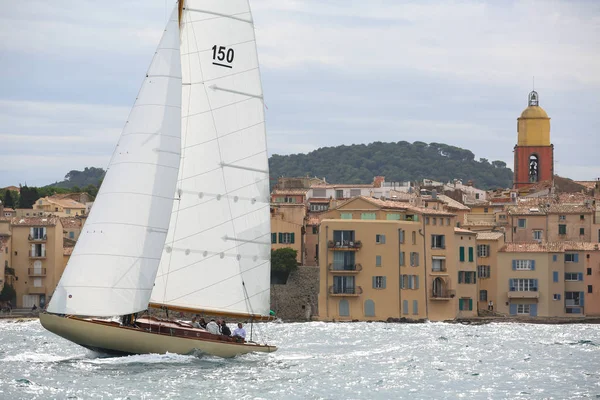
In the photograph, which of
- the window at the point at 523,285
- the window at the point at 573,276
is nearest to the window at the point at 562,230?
the window at the point at 573,276

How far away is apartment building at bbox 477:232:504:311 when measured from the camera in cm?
8319

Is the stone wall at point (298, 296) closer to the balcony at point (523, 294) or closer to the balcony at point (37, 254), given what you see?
the balcony at point (523, 294)

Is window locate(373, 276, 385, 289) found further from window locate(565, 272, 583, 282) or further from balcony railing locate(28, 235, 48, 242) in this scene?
balcony railing locate(28, 235, 48, 242)

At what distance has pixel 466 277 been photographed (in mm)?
81625

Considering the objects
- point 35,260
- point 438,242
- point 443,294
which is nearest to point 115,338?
point 443,294

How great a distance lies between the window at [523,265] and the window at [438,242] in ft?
18.8

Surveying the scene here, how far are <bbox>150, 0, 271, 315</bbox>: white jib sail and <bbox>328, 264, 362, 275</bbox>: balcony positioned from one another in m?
36.9

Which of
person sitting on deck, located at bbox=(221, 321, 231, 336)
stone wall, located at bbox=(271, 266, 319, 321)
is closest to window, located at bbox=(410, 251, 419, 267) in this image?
stone wall, located at bbox=(271, 266, 319, 321)

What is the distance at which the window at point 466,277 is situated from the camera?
81.2 meters

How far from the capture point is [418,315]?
77438 mm

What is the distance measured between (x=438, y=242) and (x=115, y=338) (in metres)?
43.2

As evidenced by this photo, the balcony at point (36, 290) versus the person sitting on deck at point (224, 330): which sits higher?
the balcony at point (36, 290)

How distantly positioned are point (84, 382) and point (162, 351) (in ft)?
14.6

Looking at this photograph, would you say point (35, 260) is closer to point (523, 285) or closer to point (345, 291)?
point (345, 291)
